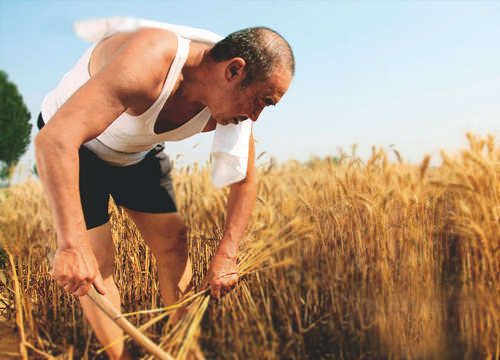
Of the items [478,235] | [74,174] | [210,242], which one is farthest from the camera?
[210,242]

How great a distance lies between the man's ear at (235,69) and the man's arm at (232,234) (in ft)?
1.21

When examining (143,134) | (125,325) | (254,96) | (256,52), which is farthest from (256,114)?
(125,325)

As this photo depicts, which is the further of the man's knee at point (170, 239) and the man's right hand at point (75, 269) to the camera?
the man's knee at point (170, 239)

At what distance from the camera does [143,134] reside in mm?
1297

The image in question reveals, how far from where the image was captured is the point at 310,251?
1.44 meters

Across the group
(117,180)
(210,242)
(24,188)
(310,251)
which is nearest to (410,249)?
(310,251)

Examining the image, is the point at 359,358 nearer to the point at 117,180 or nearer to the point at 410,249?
the point at 410,249

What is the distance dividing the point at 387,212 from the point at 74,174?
1.27 metres

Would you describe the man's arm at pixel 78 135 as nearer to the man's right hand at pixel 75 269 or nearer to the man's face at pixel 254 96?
the man's right hand at pixel 75 269

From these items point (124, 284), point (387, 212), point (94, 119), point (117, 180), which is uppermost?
point (94, 119)

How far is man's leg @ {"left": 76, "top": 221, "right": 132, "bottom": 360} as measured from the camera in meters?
1.38

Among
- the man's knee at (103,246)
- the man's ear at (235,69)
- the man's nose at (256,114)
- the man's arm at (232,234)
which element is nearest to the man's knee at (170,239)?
the man's knee at (103,246)

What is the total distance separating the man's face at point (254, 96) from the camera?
121 cm

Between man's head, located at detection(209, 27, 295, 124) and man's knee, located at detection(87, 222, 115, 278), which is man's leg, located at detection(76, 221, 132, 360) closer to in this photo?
man's knee, located at detection(87, 222, 115, 278)
